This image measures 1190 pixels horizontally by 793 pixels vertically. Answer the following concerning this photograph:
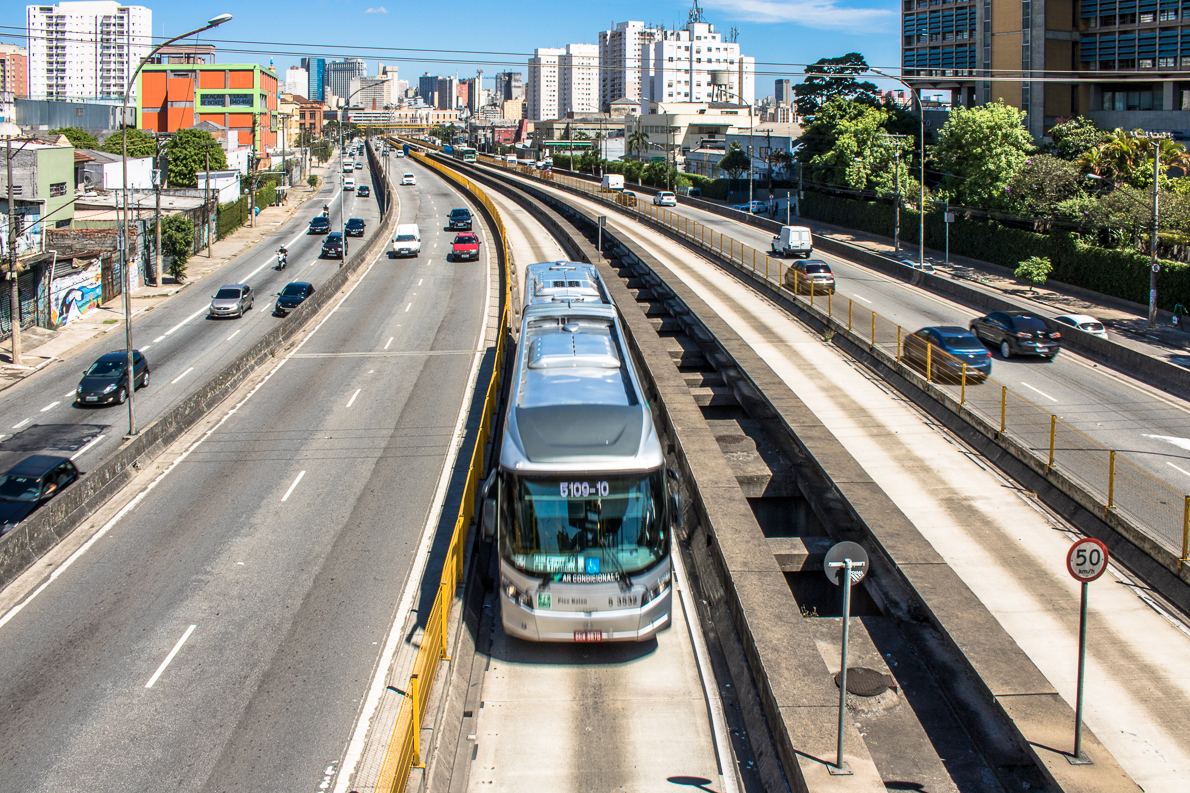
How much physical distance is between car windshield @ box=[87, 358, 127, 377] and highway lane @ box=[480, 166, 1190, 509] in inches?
1072

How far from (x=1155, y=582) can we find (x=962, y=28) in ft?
304

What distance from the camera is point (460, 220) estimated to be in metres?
74.2

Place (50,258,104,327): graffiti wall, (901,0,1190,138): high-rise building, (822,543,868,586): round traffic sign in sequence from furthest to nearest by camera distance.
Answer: (901,0,1190,138): high-rise building < (50,258,104,327): graffiti wall < (822,543,868,586): round traffic sign

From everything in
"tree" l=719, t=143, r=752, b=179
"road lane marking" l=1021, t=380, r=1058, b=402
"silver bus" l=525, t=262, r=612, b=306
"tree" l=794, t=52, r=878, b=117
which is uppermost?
"tree" l=794, t=52, r=878, b=117

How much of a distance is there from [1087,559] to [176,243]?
57.6 meters

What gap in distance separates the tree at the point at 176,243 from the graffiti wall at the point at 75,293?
8110 millimetres

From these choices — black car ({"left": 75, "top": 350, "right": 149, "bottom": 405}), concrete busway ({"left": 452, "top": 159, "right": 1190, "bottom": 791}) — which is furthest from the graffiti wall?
concrete busway ({"left": 452, "top": 159, "right": 1190, "bottom": 791})

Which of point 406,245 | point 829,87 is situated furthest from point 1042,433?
point 829,87

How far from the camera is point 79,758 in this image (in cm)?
1159

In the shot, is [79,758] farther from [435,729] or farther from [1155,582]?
[1155,582]

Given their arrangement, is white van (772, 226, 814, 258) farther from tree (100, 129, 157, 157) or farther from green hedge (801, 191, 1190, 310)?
tree (100, 129, 157, 157)

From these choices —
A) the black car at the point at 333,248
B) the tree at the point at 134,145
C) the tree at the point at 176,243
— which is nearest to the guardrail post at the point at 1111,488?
the tree at the point at 176,243

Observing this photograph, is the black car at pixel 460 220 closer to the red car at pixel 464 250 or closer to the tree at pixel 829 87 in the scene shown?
the red car at pixel 464 250

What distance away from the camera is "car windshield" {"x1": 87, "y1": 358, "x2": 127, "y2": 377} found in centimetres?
3172
